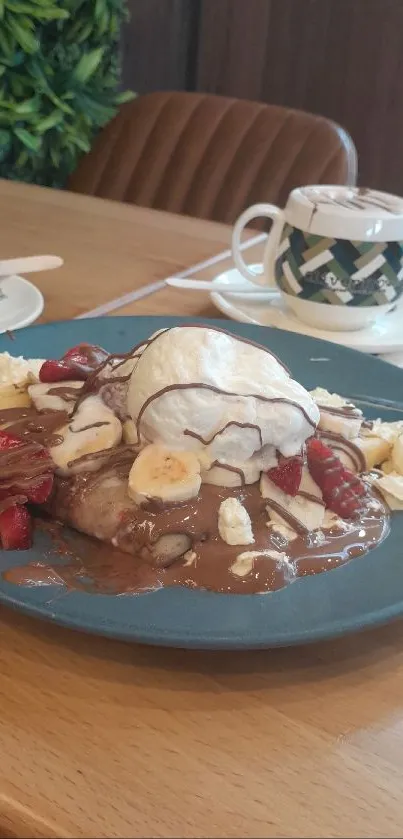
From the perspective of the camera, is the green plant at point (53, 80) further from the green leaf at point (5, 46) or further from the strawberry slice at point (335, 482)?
the strawberry slice at point (335, 482)

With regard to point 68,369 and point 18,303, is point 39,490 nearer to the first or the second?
point 68,369

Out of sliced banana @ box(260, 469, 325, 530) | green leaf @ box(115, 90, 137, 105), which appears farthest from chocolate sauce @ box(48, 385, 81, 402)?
green leaf @ box(115, 90, 137, 105)

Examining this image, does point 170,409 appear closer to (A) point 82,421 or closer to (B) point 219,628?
(A) point 82,421

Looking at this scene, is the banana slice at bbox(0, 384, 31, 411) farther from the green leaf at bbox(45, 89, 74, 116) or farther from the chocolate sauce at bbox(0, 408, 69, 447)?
the green leaf at bbox(45, 89, 74, 116)

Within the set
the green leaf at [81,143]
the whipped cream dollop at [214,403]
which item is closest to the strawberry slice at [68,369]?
the whipped cream dollop at [214,403]

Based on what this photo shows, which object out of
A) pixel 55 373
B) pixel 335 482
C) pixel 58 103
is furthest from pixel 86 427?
pixel 58 103

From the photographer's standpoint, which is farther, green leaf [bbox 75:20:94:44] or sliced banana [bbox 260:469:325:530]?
green leaf [bbox 75:20:94:44]

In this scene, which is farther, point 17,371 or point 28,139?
point 28,139
